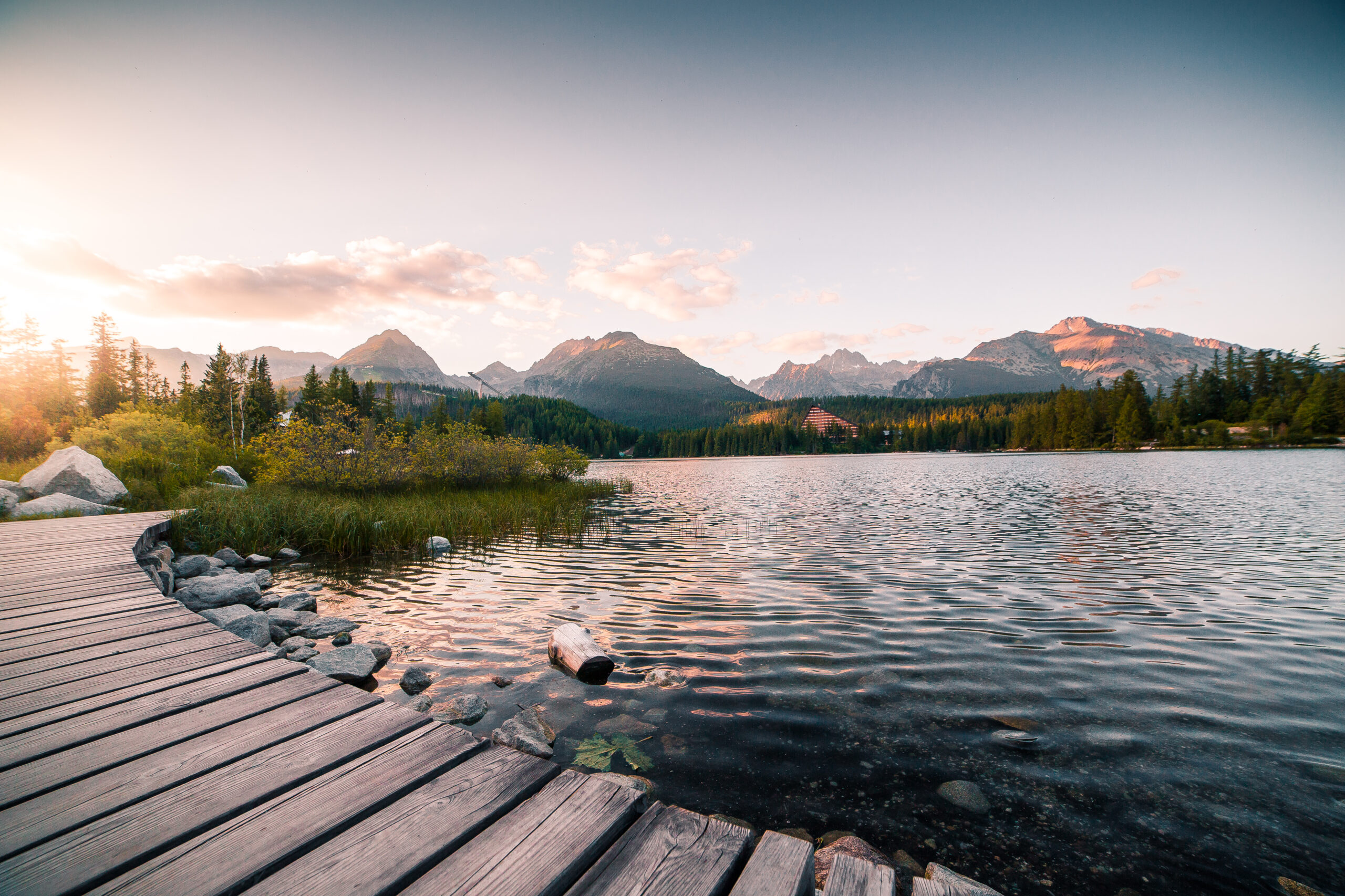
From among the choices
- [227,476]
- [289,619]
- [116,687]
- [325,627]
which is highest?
[116,687]

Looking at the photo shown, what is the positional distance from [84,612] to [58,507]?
15152 millimetres

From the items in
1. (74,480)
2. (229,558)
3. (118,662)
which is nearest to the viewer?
(118,662)

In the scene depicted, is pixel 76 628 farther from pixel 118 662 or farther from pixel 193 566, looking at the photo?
pixel 193 566

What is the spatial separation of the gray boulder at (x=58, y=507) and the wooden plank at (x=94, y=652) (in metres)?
16.1

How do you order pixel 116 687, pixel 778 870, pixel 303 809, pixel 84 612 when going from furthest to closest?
pixel 84 612 → pixel 116 687 → pixel 303 809 → pixel 778 870

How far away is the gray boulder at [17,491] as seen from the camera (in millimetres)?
16219

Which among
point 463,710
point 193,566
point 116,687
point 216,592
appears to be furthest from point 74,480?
point 463,710

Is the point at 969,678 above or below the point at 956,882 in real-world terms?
below

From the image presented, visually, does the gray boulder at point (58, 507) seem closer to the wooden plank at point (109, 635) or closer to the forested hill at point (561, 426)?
the wooden plank at point (109, 635)

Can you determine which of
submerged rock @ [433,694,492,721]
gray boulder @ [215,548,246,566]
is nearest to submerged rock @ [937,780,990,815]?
submerged rock @ [433,694,492,721]

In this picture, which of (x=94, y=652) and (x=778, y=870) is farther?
(x=94, y=652)

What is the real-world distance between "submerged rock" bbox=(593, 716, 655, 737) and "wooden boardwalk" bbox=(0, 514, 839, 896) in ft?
8.20

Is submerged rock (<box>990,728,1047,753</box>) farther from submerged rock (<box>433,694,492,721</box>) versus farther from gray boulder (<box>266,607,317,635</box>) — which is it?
gray boulder (<box>266,607,317,635</box>)

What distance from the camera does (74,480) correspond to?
17.8 m
